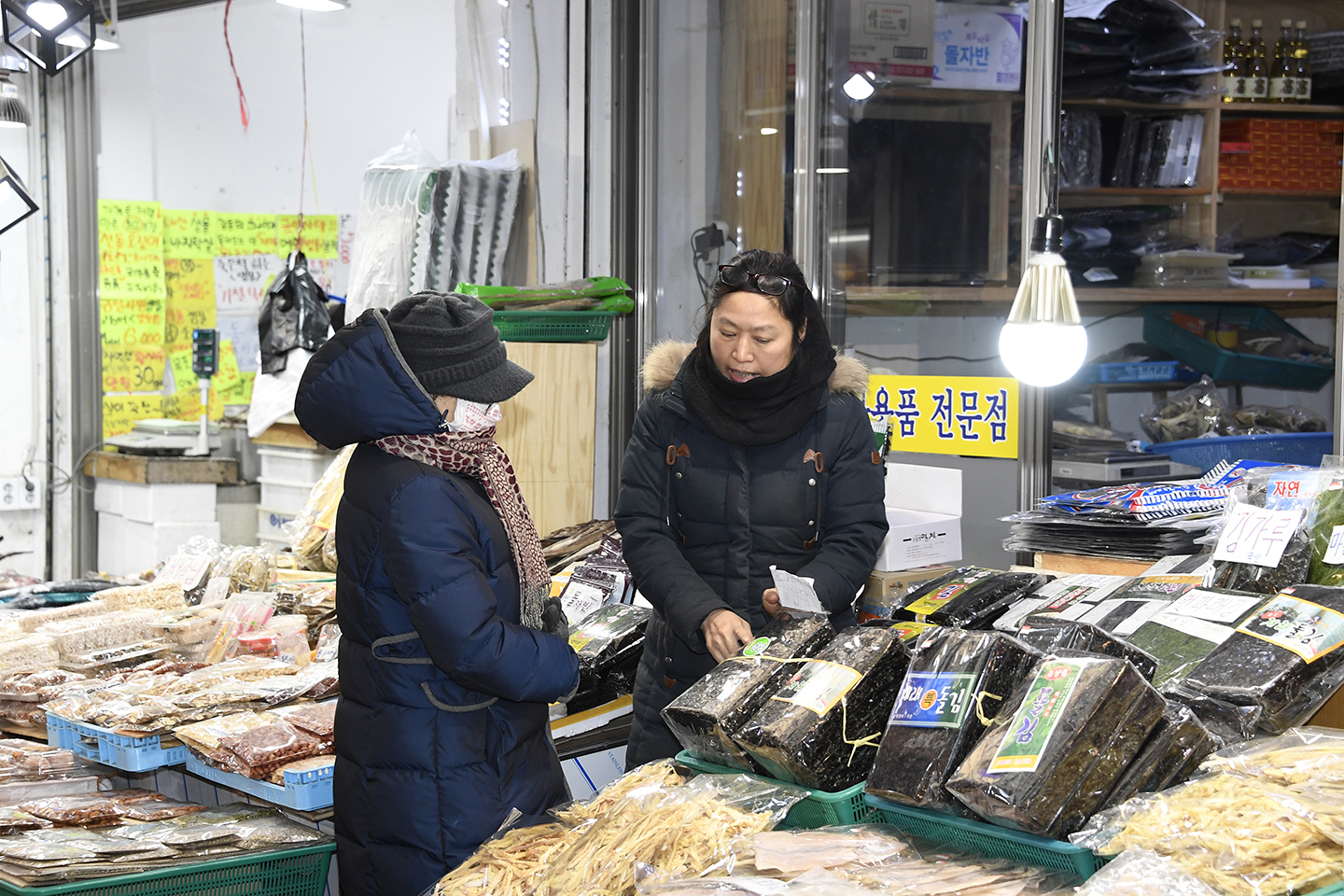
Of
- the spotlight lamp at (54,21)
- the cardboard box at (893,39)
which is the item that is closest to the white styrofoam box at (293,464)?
the spotlight lamp at (54,21)

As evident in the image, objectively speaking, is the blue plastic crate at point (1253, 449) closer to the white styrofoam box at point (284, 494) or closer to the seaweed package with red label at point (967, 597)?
the seaweed package with red label at point (967, 597)

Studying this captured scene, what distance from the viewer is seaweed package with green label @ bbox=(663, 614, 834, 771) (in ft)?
6.33

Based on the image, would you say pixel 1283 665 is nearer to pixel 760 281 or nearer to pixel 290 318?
pixel 760 281

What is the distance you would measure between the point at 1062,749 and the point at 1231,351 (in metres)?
3.31

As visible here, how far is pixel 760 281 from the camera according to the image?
8.40 feet

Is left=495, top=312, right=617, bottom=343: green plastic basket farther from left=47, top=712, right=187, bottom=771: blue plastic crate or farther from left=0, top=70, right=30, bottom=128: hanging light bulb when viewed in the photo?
left=0, top=70, right=30, bottom=128: hanging light bulb

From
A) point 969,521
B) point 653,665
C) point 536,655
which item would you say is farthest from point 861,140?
point 536,655

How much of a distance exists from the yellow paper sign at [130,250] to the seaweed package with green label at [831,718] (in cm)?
683

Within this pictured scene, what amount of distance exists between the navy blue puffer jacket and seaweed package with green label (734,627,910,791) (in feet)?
1.72

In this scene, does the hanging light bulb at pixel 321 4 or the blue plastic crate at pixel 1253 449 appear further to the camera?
the hanging light bulb at pixel 321 4

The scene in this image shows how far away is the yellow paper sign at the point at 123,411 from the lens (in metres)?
7.66

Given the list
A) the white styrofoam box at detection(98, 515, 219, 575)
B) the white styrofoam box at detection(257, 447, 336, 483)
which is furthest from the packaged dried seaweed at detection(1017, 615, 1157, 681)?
the white styrofoam box at detection(98, 515, 219, 575)

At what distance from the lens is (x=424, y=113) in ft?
25.3

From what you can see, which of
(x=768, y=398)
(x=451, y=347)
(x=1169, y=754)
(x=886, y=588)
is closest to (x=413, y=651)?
(x=451, y=347)
